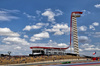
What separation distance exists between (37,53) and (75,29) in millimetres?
31800

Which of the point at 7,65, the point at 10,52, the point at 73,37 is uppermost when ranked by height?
the point at 73,37

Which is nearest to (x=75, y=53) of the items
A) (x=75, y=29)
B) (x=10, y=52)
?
(x=75, y=29)

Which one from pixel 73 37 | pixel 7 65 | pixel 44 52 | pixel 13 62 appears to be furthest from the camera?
pixel 73 37

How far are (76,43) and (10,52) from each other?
45028 millimetres

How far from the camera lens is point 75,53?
9812cm

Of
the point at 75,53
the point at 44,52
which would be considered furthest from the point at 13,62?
the point at 75,53

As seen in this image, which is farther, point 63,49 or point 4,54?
point 63,49

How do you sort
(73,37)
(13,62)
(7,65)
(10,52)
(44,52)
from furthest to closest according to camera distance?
1. (73,37)
2. (44,52)
3. (10,52)
4. (13,62)
5. (7,65)

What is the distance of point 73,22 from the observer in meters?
100

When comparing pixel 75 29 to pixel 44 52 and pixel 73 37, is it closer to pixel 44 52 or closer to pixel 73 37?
pixel 73 37

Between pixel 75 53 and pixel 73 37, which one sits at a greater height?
pixel 73 37

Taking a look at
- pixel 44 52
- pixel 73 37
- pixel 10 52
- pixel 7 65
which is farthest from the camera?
pixel 73 37

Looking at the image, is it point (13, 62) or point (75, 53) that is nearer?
point (13, 62)

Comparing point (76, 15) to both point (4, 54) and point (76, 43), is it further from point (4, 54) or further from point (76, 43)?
point (4, 54)
